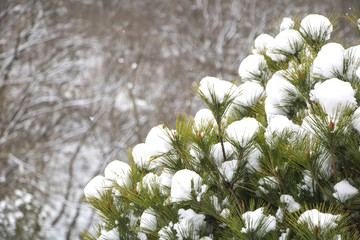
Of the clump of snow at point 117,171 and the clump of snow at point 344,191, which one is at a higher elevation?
the clump of snow at point 117,171

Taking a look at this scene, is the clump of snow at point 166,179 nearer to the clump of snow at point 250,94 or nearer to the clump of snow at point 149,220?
the clump of snow at point 149,220

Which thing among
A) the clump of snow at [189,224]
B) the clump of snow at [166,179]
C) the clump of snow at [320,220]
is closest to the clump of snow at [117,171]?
the clump of snow at [166,179]

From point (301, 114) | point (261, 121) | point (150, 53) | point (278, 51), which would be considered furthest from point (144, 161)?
point (150, 53)

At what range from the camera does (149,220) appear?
144 cm

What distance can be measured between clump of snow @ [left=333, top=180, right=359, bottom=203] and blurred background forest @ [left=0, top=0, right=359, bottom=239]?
174 inches

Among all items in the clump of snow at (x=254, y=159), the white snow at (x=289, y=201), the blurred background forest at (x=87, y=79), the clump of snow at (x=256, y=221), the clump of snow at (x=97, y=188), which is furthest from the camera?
the blurred background forest at (x=87, y=79)

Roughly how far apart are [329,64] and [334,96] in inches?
→ 9.2

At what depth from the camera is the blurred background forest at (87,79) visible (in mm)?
5570

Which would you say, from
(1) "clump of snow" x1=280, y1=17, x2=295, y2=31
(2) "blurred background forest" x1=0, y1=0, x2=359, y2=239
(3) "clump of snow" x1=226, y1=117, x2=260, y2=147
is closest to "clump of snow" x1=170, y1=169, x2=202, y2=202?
(3) "clump of snow" x1=226, y1=117, x2=260, y2=147

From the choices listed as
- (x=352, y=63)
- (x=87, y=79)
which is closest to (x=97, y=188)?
(x=352, y=63)

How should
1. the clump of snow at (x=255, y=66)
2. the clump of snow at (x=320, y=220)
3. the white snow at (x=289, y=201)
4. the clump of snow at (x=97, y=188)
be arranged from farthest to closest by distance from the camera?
the clump of snow at (x=255, y=66) < the clump of snow at (x=97, y=188) < the white snow at (x=289, y=201) < the clump of snow at (x=320, y=220)

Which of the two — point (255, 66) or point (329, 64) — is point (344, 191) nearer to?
point (329, 64)

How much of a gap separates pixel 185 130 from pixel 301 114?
0.53 m

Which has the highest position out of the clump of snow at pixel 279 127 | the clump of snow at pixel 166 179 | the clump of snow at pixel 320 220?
the clump of snow at pixel 279 127
